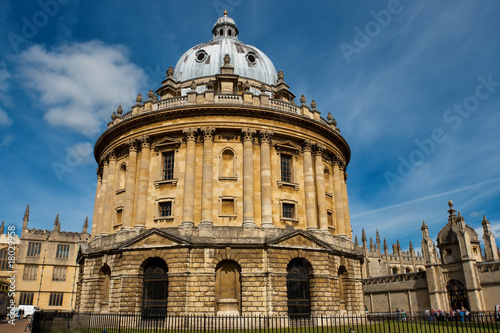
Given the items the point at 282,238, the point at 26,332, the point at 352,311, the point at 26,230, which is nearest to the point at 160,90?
the point at 282,238

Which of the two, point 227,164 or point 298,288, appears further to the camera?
point 227,164

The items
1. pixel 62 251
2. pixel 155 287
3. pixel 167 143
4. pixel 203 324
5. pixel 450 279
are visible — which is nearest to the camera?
pixel 203 324

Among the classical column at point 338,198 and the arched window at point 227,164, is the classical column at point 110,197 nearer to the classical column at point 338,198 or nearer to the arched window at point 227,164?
the arched window at point 227,164

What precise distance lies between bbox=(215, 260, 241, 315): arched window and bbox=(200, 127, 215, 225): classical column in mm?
3237

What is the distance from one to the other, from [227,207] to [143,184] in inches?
264

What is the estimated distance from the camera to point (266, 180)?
30.0 meters

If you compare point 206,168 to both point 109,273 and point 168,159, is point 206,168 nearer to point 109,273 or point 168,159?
point 168,159

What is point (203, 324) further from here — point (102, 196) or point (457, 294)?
point (457, 294)

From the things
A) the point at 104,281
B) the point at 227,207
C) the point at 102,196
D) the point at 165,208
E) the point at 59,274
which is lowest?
the point at 104,281

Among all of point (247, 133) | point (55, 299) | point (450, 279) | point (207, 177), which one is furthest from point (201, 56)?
point (55, 299)

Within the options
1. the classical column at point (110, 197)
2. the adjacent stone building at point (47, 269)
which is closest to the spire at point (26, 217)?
the adjacent stone building at point (47, 269)

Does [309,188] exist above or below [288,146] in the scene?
below

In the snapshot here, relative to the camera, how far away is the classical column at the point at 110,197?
32781mm

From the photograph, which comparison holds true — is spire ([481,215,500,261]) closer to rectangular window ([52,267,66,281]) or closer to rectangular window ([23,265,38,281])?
A: rectangular window ([52,267,66,281])
